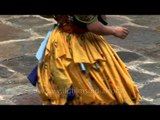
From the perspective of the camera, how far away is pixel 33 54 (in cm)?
544

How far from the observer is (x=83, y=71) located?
2.82 meters

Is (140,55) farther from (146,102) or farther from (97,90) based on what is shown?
(97,90)

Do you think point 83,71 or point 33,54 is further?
point 33,54

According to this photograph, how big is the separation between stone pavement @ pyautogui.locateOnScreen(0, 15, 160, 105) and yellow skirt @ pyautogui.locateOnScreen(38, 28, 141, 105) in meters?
1.20

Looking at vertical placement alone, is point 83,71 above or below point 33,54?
above

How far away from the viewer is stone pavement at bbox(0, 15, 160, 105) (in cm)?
434

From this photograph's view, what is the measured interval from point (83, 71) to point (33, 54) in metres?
2.68

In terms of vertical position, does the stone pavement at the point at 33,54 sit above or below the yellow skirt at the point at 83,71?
below

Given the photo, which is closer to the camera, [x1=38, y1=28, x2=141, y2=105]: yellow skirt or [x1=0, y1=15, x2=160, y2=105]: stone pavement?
[x1=38, y1=28, x2=141, y2=105]: yellow skirt

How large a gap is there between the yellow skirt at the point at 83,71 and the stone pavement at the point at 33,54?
120cm

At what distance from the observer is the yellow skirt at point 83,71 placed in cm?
281
